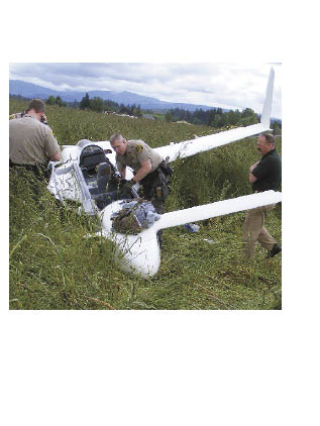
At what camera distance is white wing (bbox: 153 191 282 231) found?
2.63 metres

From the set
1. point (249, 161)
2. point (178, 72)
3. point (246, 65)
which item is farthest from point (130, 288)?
point (246, 65)

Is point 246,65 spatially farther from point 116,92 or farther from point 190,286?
point 190,286

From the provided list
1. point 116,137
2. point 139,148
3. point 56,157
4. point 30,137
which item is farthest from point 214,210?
point 30,137

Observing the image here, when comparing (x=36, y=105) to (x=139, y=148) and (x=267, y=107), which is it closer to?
(x=139, y=148)

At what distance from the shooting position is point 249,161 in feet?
8.91

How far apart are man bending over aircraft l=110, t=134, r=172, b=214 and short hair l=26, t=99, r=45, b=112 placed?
478 mm

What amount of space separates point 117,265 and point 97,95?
1.06 m

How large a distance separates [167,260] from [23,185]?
997mm

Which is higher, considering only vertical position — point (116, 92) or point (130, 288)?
point (116, 92)

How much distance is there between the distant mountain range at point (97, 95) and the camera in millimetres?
2646

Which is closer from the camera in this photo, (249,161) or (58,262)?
(58,262)

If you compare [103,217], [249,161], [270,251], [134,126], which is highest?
[134,126]

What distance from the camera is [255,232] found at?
2.60 meters

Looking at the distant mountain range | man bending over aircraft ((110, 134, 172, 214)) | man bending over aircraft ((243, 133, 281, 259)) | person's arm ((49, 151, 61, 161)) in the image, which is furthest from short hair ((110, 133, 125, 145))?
man bending over aircraft ((243, 133, 281, 259))
